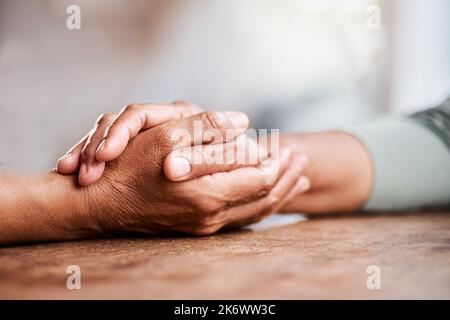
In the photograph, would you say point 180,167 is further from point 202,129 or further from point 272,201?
point 272,201

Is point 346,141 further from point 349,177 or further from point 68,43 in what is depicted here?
point 68,43

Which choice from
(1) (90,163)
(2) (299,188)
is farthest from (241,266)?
(2) (299,188)

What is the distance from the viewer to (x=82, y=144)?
82cm

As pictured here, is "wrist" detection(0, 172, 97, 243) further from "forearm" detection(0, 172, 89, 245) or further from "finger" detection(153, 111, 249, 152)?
"finger" detection(153, 111, 249, 152)

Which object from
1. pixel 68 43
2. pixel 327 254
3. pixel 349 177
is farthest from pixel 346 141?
pixel 68 43

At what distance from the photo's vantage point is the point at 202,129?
2.66ft

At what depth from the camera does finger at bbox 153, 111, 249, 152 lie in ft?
2.54

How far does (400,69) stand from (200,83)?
1556 mm

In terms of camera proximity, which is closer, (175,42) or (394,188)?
(394,188)

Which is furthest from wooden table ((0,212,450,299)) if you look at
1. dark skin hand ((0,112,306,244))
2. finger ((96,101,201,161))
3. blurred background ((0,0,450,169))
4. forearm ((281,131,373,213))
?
blurred background ((0,0,450,169))

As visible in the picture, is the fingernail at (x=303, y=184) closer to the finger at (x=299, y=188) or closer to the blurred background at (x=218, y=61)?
the finger at (x=299, y=188)

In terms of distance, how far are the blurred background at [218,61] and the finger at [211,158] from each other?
101 inches

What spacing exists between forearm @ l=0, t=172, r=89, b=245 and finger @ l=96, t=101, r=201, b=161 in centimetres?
8

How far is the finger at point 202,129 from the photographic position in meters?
0.77
